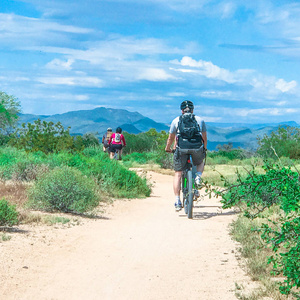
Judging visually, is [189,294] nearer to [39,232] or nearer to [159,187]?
[39,232]

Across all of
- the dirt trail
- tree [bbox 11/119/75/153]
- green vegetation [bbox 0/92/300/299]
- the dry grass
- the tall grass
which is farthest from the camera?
tree [bbox 11/119/75/153]

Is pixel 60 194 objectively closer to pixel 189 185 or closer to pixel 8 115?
pixel 189 185

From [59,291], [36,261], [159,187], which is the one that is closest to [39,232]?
[36,261]

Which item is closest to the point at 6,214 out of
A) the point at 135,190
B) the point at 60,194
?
the point at 60,194

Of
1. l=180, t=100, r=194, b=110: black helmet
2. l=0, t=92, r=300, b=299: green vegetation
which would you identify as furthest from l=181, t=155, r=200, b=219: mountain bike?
l=180, t=100, r=194, b=110: black helmet

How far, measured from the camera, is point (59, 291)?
566 cm

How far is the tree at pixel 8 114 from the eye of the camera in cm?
4612

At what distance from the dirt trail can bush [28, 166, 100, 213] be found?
2.45ft

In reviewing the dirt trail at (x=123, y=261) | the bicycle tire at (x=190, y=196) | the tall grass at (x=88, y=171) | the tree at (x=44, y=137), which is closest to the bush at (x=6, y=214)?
the dirt trail at (x=123, y=261)

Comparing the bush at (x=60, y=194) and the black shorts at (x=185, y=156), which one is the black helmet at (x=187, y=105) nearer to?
the black shorts at (x=185, y=156)

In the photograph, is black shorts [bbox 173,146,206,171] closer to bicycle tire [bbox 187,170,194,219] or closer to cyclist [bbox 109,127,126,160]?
bicycle tire [bbox 187,170,194,219]

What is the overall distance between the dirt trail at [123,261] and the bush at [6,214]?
315 mm

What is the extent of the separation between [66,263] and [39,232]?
1.84m

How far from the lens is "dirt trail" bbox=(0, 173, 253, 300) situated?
569 cm
